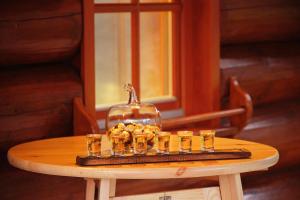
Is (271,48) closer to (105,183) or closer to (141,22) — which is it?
(141,22)

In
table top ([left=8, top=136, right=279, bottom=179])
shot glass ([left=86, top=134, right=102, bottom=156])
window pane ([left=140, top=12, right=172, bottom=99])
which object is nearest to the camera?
table top ([left=8, top=136, right=279, bottom=179])

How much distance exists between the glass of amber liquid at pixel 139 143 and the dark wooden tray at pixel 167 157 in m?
0.06

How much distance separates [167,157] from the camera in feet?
8.31

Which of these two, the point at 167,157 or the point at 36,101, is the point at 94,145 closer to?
the point at 167,157

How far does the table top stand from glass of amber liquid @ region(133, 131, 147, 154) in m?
0.12

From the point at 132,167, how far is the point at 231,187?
0.43 metres

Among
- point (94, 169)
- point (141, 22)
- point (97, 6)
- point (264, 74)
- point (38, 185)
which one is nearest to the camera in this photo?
point (94, 169)

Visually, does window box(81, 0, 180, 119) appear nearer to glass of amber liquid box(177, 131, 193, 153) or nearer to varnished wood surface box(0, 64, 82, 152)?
varnished wood surface box(0, 64, 82, 152)

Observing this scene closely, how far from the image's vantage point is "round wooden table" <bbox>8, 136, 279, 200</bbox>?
7.80 ft

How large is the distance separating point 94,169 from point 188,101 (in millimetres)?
1771

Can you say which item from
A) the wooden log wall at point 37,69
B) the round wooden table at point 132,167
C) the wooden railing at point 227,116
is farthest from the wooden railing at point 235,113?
the round wooden table at point 132,167

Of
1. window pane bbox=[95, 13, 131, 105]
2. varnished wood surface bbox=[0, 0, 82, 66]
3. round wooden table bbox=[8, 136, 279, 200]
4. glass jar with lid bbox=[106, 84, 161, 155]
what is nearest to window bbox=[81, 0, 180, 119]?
window pane bbox=[95, 13, 131, 105]

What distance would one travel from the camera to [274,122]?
4305 mm

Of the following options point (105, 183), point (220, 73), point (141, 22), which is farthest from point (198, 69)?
point (105, 183)
